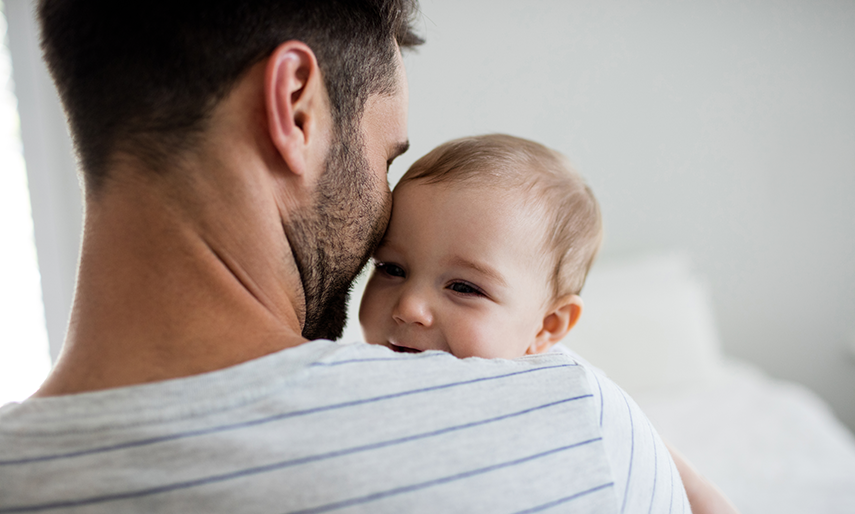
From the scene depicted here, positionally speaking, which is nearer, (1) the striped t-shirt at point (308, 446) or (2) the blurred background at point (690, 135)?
(1) the striped t-shirt at point (308, 446)

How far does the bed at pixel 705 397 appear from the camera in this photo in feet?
5.50

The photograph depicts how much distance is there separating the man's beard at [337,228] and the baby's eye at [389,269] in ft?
0.37

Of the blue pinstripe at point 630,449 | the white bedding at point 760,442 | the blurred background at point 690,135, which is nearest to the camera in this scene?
the blue pinstripe at point 630,449

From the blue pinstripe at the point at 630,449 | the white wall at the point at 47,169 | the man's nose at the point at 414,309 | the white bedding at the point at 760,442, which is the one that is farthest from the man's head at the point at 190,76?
the white wall at the point at 47,169

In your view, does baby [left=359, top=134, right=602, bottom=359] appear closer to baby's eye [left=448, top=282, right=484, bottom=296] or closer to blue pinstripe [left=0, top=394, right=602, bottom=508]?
baby's eye [left=448, top=282, right=484, bottom=296]

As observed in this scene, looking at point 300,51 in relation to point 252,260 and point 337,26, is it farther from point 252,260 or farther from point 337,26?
point 252,260

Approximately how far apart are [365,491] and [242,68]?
49 cm

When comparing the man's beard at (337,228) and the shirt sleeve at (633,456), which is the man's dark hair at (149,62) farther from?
the shirt sleeve at (633,456)

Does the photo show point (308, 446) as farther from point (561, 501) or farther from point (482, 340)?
point (482, 340)

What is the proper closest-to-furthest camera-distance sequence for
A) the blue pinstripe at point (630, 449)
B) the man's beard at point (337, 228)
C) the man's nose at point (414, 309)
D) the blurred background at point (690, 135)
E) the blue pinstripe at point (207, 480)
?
the blue pinstripe at point (207, 480), the blue pinstripe at point (630, 449), the man's beard at point (337, 228), the man's nose at point (414, 309), the blurred background at point (690, 135)

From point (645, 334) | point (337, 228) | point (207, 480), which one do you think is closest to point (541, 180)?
point (337, 228)

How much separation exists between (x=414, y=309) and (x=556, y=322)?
1.11 feet

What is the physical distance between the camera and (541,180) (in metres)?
1.04

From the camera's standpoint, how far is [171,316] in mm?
597
